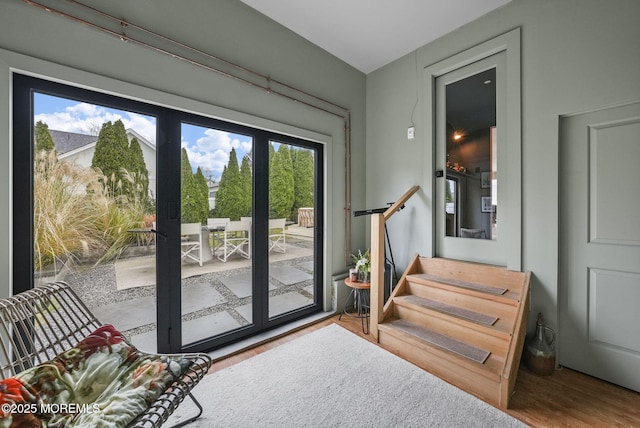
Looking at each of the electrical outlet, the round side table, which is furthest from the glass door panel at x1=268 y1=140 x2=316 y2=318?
the electrical outlet

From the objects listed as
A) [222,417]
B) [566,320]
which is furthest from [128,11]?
[566,320]

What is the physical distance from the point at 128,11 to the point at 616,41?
3.47 metres

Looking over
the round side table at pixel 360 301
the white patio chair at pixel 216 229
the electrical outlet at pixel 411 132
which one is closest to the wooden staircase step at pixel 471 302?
the round side table at pixel 360 301

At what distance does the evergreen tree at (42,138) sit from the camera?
1.58m

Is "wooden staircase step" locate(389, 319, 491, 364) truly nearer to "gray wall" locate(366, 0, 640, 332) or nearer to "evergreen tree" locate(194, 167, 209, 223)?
"gray wall" locate(366, 0, 640, 332)

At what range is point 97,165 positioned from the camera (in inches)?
70.3

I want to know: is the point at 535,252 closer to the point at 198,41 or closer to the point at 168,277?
the point at 168,277

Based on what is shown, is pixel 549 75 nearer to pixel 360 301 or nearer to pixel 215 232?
pixel 360 301

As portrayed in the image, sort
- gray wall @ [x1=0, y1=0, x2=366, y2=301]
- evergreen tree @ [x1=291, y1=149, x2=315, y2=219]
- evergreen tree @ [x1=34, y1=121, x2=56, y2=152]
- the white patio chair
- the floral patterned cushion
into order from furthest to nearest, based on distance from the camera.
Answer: evergreen tree @ [x1=291, y1=149, x2=315, y2=219]
the white patio chair
evergreen tree @ [x1=34, y1=121, x2=56, y2=152]
gray wall @ [x1=0, y1=0, x2=366, y2=301]
the floral patterned cushion

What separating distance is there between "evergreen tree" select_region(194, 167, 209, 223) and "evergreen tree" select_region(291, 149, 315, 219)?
929 mm

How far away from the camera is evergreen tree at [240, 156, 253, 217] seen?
250 cm

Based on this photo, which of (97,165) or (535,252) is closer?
(97,165)

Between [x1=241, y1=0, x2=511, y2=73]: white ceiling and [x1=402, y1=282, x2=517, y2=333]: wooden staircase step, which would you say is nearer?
A: [x1=402, y1=282, x2=517, y2=333]: wooden staircase step

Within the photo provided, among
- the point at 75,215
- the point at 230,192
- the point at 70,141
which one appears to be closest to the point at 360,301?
the point at 230,192
